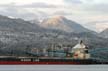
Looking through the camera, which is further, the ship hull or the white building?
the white building

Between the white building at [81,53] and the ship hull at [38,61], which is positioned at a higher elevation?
the white building at [81,53]

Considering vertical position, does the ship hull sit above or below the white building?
below

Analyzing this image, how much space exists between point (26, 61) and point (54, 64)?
7454 mm

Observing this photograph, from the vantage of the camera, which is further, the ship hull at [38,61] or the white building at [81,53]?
the white building at [81,53]

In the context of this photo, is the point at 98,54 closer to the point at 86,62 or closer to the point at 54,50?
the point at 54,50

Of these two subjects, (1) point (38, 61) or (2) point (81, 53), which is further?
(2) point (81, 53)

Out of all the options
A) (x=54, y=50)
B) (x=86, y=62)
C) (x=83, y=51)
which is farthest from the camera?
(x=54, y=50)

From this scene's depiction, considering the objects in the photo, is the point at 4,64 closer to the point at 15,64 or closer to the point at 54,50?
the point at 15,64

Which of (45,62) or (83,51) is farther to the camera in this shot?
(83,51)

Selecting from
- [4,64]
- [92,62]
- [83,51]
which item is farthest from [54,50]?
[4,64]

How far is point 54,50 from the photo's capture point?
185500 millimetres

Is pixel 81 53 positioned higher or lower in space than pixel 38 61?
higher

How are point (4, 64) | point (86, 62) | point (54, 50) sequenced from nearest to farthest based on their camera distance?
point (4, 64) < point (86, 62) < point (54, 50)

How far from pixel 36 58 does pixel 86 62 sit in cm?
1393
